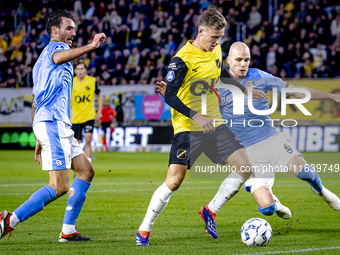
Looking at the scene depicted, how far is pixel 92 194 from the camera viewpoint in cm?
827

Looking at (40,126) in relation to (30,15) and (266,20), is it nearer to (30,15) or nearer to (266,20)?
(266,20)

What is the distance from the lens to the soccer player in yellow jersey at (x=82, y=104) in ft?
35.0

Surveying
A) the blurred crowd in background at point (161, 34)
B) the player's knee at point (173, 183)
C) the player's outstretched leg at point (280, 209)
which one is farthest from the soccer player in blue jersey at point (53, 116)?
the blurred crowd in background at point (161, 34)

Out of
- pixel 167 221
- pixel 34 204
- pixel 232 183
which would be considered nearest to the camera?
pixel 34 204

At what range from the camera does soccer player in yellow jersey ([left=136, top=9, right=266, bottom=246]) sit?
453 cm

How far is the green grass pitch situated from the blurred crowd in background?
29.1ft

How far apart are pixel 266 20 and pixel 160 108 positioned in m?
5.94

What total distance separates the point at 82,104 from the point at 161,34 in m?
11.2

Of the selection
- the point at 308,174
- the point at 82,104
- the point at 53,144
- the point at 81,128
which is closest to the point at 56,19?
the point at 53,144

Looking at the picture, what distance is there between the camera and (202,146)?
484 centimetres

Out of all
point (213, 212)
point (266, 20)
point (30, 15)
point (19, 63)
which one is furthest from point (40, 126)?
point (30, 15)

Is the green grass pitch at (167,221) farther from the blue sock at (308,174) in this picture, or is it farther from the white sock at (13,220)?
the blue sock at (308,174)

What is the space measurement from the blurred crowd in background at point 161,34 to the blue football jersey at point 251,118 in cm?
1215

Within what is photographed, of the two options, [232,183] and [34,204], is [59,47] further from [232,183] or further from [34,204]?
[232,183]
